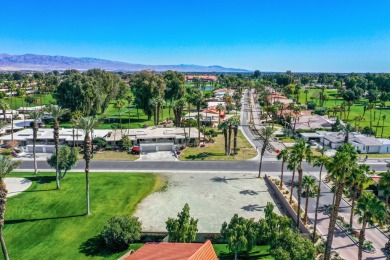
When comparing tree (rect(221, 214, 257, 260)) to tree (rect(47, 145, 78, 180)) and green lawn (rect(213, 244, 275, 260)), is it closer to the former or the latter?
green lawn (rect(213, 244, 275, 260))

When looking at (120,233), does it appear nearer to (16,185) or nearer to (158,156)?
(16,185)

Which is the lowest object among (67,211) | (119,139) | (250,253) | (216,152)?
(67,211)

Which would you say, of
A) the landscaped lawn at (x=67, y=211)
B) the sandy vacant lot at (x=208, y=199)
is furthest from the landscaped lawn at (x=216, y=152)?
the landscaped lawn at (x=67, y=211)

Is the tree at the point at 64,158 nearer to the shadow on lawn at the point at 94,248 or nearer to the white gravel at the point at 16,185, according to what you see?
the white gravel at the point at 16,185

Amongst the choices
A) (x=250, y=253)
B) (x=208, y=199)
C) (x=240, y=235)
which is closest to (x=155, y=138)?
(x=208, y=199)

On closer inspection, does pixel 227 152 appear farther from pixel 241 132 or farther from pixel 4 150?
pixel 4 150

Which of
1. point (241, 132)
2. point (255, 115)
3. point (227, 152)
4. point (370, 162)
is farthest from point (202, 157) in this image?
point (255, 115)
